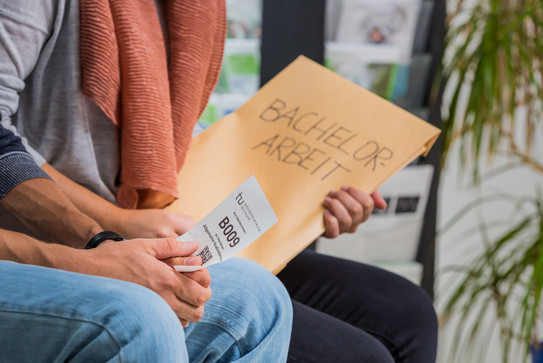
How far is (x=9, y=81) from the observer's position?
0.67m

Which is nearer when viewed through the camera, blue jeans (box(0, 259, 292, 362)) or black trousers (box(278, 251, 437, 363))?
blue jeans (box(0, 259, 292, 362))

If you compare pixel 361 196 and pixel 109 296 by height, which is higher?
pixel 109 296

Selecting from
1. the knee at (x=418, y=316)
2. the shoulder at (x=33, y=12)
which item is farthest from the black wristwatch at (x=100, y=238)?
the knee at (x=418, y=316)

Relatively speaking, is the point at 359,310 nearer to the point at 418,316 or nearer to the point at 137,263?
the point at 418,316

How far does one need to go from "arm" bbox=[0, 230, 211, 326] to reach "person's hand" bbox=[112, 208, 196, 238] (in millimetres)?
156

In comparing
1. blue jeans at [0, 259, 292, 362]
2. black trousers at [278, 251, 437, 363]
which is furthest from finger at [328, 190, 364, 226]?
blue jeans at [0, 259, 292, 362]

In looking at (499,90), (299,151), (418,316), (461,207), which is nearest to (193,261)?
(299,151)

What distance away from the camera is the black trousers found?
76 centimetres

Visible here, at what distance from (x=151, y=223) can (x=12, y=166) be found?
0.58ft

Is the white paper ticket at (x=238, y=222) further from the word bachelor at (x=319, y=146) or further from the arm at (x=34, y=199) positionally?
the word bachelor at (x=319, y=146)

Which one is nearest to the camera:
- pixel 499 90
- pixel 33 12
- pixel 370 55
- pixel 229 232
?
pixel 229 232

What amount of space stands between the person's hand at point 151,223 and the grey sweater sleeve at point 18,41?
0.56ft

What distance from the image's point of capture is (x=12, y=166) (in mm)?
623

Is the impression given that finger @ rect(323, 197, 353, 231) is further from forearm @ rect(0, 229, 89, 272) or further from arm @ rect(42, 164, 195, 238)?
forearm @ rect(0, 229, 89, 272)
